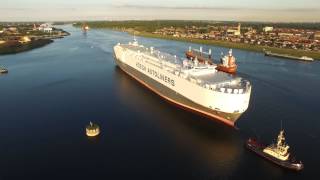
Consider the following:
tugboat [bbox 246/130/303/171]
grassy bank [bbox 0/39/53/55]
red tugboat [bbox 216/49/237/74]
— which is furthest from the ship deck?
grassy bank [bbox 0/39/53/55]

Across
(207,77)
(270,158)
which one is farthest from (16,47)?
(270,158)

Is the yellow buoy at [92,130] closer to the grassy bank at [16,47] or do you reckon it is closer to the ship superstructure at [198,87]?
the ship superstructure at [198,87]

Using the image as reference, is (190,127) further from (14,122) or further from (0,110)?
(0,110)

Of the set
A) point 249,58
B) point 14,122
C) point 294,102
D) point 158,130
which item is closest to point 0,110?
point 14,122

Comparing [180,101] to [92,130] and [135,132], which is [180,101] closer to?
[135,132]

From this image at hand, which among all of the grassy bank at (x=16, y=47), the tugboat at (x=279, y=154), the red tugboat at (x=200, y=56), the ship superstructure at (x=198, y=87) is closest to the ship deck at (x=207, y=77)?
the ship superstructure at (x=198, y=87)
